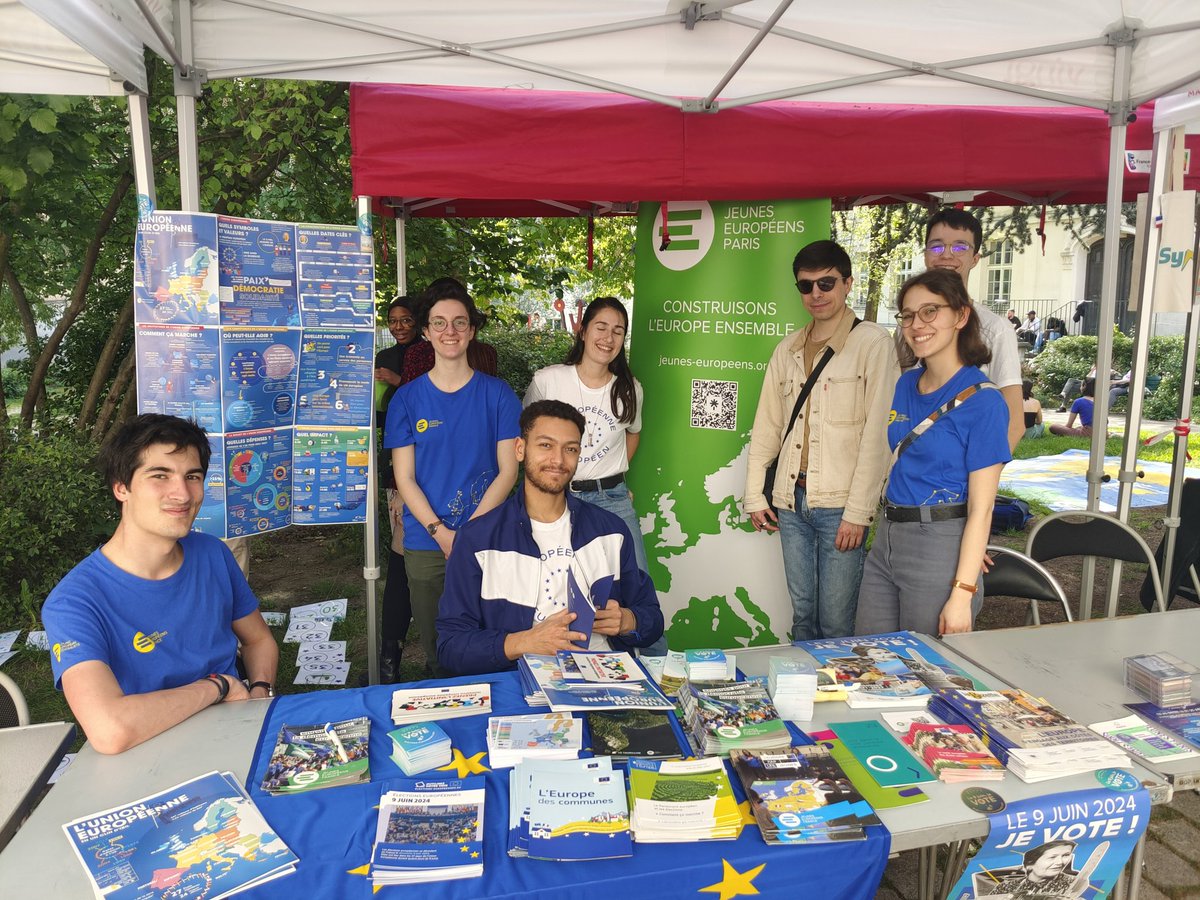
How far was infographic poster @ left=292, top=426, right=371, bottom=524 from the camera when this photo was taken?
310cm

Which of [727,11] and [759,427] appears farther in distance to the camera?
[759,427]

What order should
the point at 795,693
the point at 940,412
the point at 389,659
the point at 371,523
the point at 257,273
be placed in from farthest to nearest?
1. the point at 389,659
2. the point at 371,523
3. the point at 257,273
4. the point at 940,412
5. the point at 795,693

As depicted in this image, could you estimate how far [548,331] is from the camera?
1013 centimetres

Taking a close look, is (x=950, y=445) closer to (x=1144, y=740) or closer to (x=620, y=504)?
(x=1144, y=740)

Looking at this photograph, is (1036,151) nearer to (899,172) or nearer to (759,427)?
(899,172)

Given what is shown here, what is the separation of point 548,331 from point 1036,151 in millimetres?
7165

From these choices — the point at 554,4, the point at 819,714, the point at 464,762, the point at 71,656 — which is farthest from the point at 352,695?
the point at 554,4

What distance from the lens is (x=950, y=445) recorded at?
2482mm

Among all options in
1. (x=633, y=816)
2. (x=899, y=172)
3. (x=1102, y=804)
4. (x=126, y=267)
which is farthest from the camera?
(x=126, y=267)

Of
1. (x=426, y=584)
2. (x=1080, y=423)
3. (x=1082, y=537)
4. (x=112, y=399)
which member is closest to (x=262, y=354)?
(x=426, y=584)

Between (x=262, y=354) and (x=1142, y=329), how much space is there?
3586 mm

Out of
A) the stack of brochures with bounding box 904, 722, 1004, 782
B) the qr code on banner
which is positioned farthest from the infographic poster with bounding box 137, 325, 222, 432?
the stack of brochures with bounding box 904, 722, 1004, 782

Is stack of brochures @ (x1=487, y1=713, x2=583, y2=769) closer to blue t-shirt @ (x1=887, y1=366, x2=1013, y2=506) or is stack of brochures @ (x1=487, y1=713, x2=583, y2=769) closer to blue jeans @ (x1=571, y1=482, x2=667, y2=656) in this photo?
blue t-shirt @ (x1=887, y1=366, x2=1013, y2=506)

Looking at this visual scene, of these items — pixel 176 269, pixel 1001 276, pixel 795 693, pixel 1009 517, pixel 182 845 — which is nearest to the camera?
pixel 182 845
